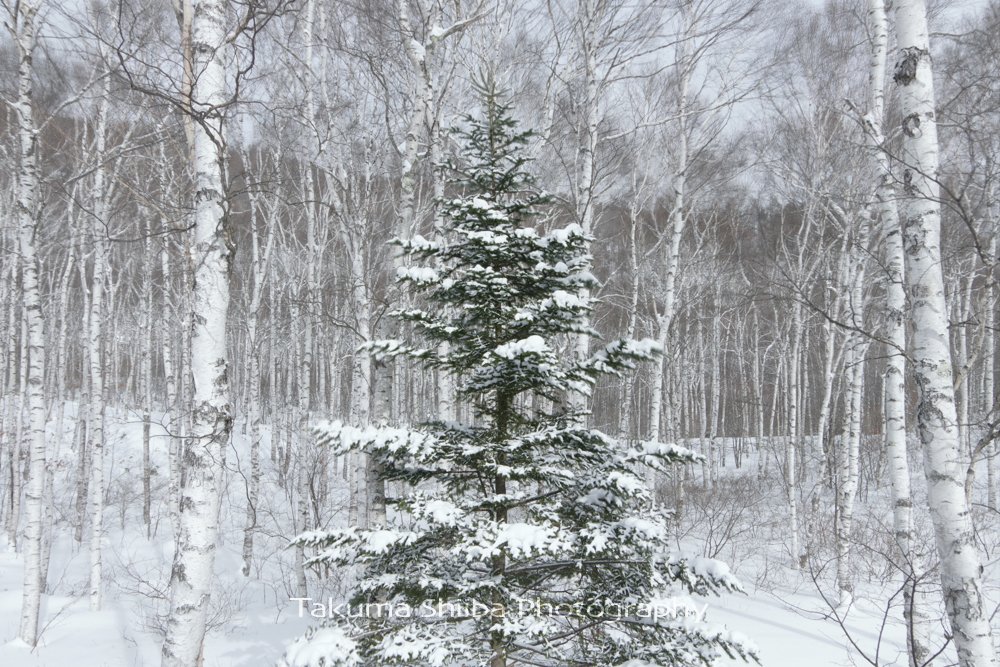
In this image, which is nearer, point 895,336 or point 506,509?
point 506,509

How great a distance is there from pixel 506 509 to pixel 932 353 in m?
2.75

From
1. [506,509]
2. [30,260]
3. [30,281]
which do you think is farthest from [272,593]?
[506,509]

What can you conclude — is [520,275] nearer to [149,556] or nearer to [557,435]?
[557,435]

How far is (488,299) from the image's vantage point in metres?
3.43

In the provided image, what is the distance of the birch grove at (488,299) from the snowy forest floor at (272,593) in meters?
0.09

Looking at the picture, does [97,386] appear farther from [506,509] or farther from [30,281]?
[506,509]

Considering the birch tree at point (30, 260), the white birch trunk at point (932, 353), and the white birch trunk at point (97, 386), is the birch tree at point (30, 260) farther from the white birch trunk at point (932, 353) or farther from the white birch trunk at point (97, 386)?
the white birch trunk at point (932, 353)

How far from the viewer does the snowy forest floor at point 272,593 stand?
21.0 ft

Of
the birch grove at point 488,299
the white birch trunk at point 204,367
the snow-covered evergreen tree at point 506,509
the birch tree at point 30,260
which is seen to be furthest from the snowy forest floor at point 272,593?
the snow-covered evergreen tree at point 506,509

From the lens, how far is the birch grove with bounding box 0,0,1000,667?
3.22 m

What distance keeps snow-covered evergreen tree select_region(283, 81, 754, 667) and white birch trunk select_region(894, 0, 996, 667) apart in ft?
4.59

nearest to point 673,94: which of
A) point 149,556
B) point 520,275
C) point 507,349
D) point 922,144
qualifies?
point 922,144

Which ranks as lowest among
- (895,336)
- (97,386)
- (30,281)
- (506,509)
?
(506,509)

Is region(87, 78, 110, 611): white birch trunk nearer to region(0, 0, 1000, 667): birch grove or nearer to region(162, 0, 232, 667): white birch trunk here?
region(0, 0, 1000, 667): birch grove
